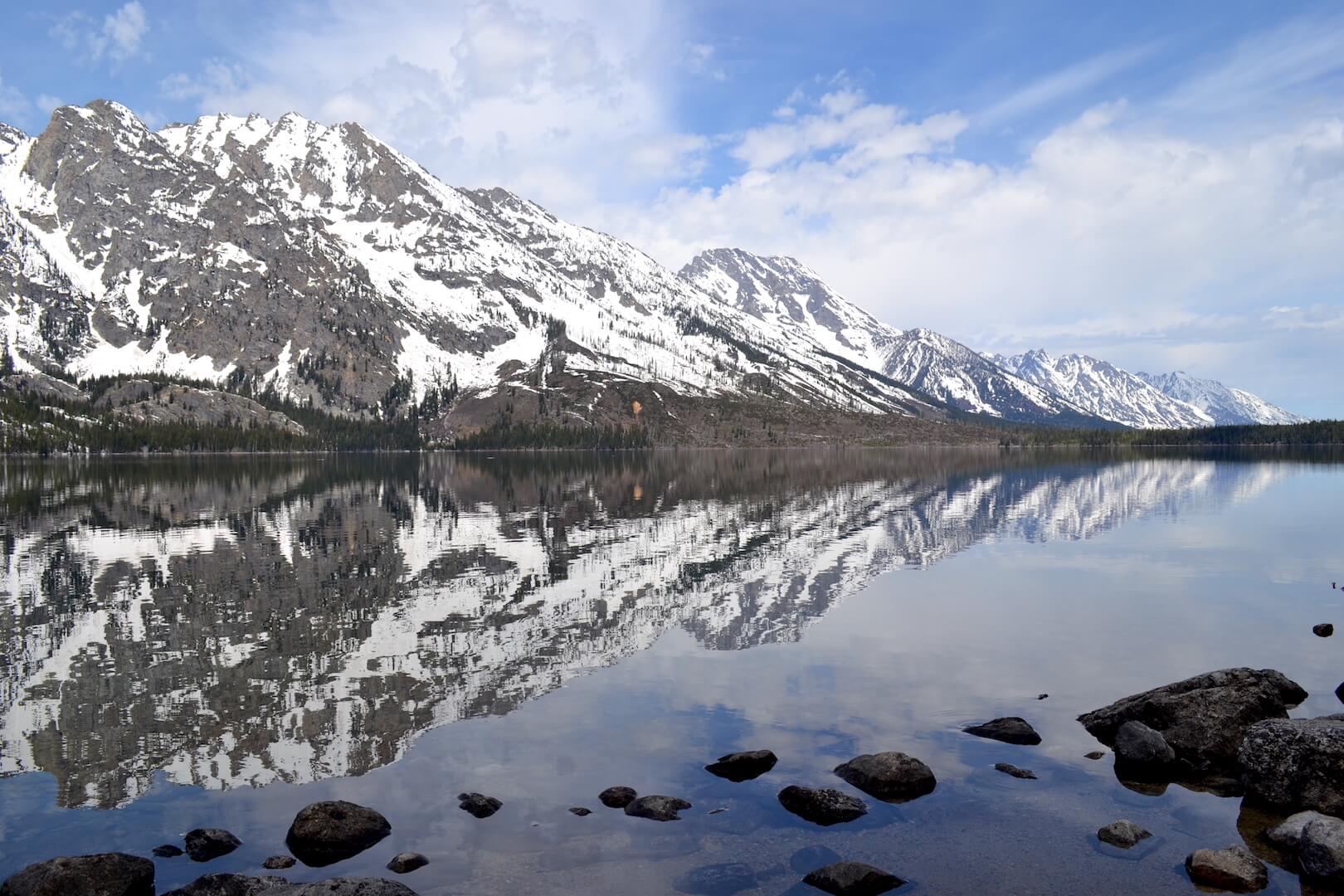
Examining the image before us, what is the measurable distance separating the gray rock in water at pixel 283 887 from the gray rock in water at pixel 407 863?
137 centimetres

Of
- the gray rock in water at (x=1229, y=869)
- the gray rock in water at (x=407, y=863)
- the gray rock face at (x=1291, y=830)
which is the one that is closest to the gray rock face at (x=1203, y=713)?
the gray rock face at (x=1291, y=830)

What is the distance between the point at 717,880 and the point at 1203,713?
1836 cm

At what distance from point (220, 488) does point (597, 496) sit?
204ft

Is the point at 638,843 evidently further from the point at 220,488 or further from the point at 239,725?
the point at 220,488

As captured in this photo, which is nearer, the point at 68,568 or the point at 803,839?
the point at 803,839

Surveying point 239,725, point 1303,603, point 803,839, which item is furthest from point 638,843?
point 1303,603

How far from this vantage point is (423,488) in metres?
146

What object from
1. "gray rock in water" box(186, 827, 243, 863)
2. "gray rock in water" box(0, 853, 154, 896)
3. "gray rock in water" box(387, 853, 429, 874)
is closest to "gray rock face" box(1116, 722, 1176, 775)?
"gray rock in water" box(387, 853, 429, 874)

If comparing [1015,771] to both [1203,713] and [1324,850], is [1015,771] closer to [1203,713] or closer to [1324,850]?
[1203,713]

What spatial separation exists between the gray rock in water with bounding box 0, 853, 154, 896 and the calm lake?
2.22ft

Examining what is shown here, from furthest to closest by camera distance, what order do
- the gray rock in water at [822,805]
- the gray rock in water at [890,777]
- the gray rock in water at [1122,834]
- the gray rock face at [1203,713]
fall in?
the gray rock face at [1203,713], the gray rock in water at [890,777], the gray rock in water at [822,805], the gray rock in water at [1122,834]

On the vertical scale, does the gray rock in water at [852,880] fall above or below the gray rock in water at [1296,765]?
below

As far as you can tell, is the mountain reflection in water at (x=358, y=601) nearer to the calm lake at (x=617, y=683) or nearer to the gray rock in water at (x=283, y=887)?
the calm lake at (x=617, y=683)

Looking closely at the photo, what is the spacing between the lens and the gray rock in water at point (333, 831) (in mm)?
21156
